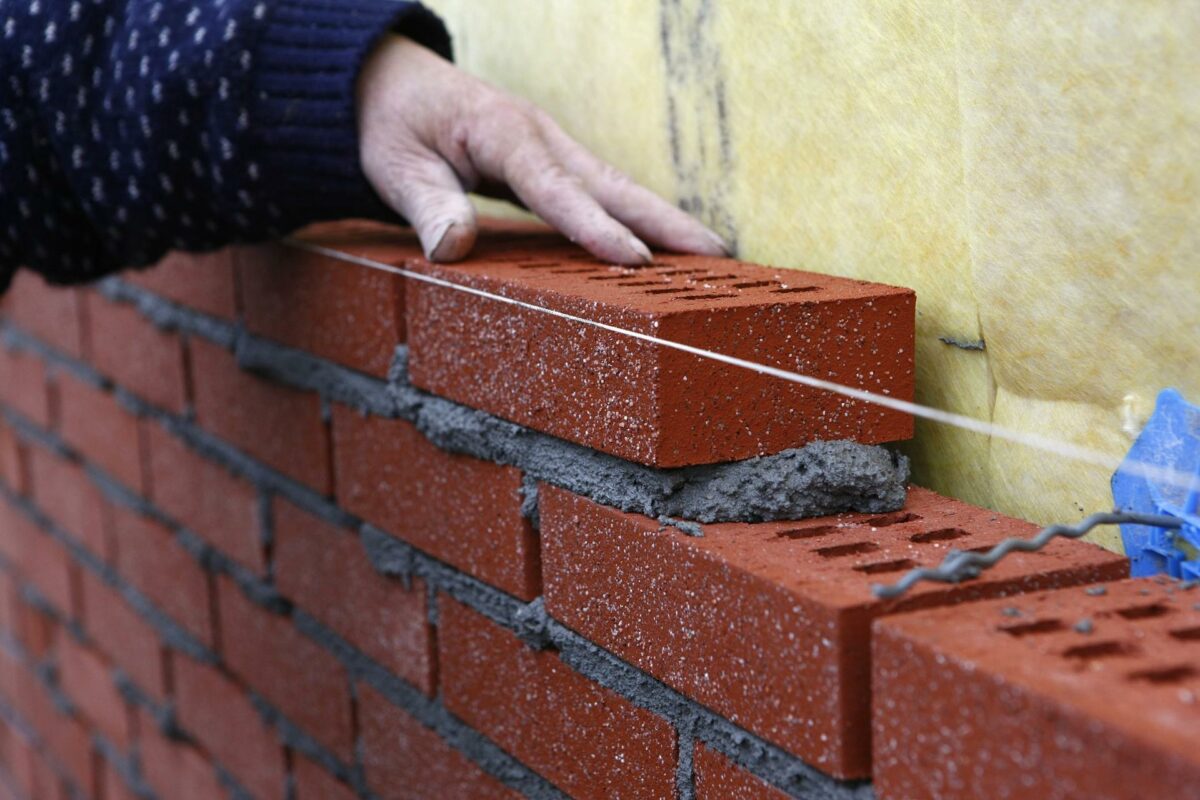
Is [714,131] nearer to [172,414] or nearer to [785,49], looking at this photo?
[785,49]

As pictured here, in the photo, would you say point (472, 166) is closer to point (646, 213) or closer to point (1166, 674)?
point (646, 213)

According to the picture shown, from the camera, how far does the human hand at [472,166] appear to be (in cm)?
119

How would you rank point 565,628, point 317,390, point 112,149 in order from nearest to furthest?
point 565,628, point 112,149, point 317,390

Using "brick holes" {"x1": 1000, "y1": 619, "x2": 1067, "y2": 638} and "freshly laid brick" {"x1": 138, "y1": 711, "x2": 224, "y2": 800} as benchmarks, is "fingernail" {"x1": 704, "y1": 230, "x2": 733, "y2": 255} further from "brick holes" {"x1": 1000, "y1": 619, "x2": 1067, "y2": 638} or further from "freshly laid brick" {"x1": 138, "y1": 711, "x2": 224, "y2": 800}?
"freshly laid brick" {"x1": 138, "y1": 711, "x2": 224, "y2": 800}

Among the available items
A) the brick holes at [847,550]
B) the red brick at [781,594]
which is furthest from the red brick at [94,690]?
the brick holes at [847,550]

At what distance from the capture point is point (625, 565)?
0.93 meters

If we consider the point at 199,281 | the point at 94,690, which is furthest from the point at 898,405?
the point at 94,690

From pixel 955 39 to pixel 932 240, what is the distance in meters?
0.15

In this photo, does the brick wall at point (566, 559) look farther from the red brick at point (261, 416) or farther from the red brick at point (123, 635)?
the red brick at point (123, 635)

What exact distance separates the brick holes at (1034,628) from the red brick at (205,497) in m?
1.19

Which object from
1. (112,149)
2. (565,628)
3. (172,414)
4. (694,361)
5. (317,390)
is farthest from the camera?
(172,414)

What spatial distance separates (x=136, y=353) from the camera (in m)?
2.07

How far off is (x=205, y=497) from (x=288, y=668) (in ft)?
1.13

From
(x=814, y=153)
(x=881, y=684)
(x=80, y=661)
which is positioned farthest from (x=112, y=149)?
(x=80, y=661)
